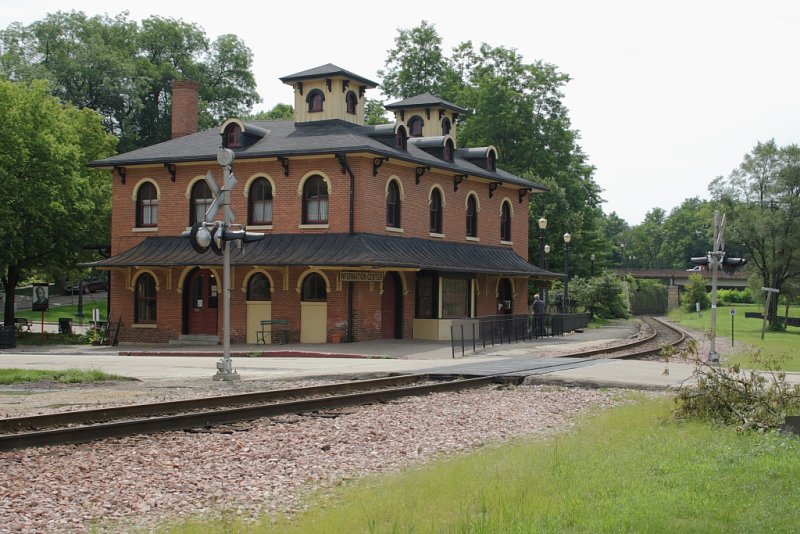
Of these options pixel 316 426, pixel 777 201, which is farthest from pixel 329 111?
pixel 777 201

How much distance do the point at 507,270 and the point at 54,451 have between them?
29240 mm

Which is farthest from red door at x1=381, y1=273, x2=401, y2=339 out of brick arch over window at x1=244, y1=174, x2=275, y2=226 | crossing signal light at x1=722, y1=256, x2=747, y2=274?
crossing signal light at x1=722, y1=256, x2=747, y2=274

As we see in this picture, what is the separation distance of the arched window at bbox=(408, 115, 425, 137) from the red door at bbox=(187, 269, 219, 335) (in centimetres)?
1257

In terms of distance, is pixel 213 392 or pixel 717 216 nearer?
pixel 213 392

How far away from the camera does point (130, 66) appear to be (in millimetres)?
65312

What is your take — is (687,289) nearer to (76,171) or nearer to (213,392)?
(76,171)

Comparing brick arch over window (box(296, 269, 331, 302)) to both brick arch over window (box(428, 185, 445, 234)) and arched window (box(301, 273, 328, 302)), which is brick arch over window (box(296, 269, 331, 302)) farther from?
brick arch over window (box(428, 185, 445, 234))

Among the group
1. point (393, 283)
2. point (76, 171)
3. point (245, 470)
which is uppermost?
point (76, 171)

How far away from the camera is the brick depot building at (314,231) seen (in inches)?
1251

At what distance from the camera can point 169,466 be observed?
9.21 m

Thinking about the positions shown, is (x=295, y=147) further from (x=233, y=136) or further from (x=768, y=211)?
(x=768, y=211)

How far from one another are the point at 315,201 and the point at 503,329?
7860 millimetres

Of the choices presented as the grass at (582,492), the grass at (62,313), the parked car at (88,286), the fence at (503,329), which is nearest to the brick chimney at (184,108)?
the fence at (503,329)

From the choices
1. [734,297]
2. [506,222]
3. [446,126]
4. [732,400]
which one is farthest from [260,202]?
[734,297]
